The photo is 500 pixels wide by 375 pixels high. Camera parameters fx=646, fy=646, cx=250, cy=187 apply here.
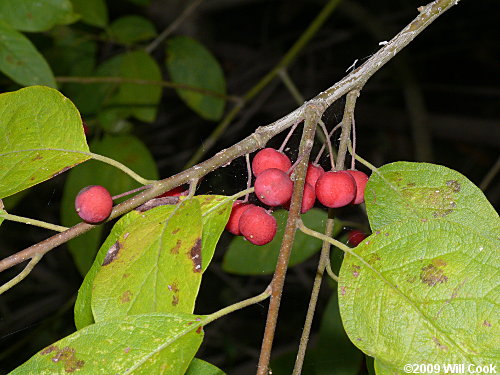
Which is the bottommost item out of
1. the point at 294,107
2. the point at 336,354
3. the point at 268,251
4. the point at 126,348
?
the point at 336,354

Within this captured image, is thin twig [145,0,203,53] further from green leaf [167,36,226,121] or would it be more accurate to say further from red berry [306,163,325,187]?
red berry [306,163,325,187]

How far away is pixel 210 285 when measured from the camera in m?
3.60

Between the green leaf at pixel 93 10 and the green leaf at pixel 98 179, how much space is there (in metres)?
0.44

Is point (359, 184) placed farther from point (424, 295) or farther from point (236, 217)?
point (424, 295)

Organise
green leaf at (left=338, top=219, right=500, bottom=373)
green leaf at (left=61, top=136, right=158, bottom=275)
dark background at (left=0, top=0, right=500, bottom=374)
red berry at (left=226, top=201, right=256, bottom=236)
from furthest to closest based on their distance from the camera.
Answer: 1. dark background at (left=0, top=0, right=500, bottom=374)
2. green leaf at (left=61, top=136, right=158, bottom=275)
3. red berry at (left=226, top=201, right=256, bottom=236)
4. green leaf at (left=338, top=219, right=500, bottom=373)

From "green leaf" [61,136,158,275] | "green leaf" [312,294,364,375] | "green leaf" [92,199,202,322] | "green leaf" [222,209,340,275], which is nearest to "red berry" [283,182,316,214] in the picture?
"green leaf" [92,199,202,322]

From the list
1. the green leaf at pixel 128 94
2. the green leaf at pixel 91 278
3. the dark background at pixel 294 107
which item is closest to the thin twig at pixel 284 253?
the green leaf at pixel 91 278

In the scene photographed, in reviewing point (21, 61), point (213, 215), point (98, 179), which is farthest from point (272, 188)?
Result: point (98, 179)

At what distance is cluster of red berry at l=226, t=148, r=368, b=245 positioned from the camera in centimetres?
101

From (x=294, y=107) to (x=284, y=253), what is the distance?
292 centimetres

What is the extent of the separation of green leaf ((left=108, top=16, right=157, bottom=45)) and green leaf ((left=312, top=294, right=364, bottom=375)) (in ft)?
4.13

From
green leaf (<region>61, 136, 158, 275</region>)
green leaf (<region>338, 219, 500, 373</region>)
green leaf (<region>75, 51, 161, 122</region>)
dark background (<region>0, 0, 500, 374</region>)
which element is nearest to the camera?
green leaf (<region>338, 219, 500, 373</region>)

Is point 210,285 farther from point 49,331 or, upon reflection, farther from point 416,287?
point 416,287

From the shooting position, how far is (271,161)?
1123 mm
